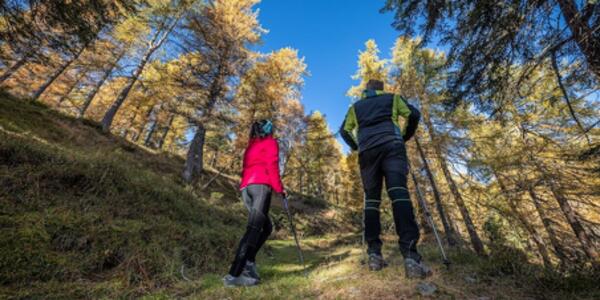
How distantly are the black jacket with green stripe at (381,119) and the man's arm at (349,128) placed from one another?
6.3 inches

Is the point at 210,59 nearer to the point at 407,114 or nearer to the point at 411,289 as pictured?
the point at 407,114

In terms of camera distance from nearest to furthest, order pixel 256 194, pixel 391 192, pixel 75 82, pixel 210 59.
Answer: pixel 391 192 < pixel 256 194 < pixel 210 59 < pixel 75 82

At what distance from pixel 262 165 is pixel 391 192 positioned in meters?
1.69

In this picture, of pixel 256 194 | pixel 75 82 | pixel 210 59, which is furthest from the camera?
pixel 75 82

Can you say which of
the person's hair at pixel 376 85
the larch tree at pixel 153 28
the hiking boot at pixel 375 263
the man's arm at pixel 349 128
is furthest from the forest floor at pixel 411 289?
the larch tree at pixel 153 28

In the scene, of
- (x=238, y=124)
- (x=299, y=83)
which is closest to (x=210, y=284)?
(x=238, y=124)

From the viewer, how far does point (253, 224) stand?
291 centimetres

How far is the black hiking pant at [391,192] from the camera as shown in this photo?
2350 millimetres

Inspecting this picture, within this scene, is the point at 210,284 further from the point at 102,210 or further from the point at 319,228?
the point at 319,228

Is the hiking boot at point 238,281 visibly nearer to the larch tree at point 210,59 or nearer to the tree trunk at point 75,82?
the larch tree at point 210,59

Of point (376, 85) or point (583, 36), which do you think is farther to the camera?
point (376, 85)

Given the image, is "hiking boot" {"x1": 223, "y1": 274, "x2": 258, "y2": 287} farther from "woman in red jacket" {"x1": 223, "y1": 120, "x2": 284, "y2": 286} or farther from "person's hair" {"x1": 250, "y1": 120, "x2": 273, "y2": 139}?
"person's hair" {"x1": 250, "y1": 120, "x2": 273, "y2": 139}

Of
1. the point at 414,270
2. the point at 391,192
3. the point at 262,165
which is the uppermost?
Result: the point at 262,165

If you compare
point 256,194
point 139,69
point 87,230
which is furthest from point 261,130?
point 139,69
